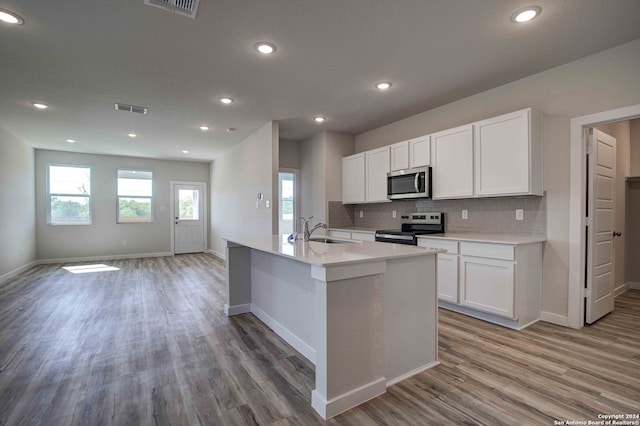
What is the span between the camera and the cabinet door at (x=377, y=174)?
4.74 metres

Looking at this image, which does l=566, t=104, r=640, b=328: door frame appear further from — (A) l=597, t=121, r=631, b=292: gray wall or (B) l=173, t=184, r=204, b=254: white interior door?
(B) l=173, t=184, r=204, b=254: white interior door

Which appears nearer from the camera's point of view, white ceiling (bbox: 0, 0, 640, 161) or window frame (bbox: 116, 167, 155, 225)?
→ white ceiling (bbox: 0, 0, 640, 161)

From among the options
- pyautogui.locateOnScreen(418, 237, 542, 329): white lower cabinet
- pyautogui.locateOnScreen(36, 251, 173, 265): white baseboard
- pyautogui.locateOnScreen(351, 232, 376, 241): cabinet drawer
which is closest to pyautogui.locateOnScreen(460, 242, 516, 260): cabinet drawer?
pyautogui.locateOnScreen(418, 237, 542, 329): white lower cabinet

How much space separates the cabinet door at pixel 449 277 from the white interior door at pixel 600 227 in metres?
1.18

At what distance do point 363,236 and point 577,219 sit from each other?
254 centimetres

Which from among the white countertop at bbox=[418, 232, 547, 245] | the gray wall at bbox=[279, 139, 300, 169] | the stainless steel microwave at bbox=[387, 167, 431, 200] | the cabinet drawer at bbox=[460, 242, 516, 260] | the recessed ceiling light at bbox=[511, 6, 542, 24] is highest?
the recessed ceiling light at bbox=[511, 6, 542, 24]

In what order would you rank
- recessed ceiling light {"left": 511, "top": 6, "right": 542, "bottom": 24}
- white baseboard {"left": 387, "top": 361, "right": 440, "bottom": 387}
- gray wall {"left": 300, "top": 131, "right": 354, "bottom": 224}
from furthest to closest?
gray wall {"left": 300, "top": 131, "right": 354, "bottom": 224} < recessed ceiling light {"left": 511, "top": 6, "right": 542, "bottom": 24} < white baseboard {"left": 387, "top": 361, "right": 440, "bottom": 387}

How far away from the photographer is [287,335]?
2.78 m

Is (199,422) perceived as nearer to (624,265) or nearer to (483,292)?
(483,292)

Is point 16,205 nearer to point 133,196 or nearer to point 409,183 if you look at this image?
point 133,196

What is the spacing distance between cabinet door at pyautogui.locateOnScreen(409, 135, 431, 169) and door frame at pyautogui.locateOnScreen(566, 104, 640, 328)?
1.47 m

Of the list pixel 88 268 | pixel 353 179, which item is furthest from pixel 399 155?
pixel 88 268

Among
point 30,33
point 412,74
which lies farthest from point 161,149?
point 412,74

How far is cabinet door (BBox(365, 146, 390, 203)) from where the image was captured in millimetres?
4742
